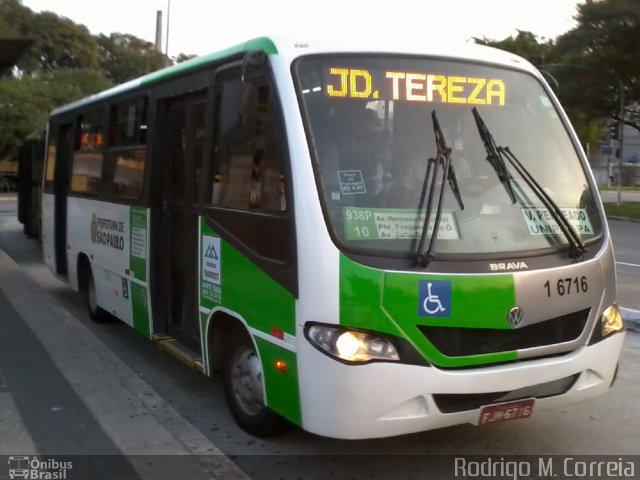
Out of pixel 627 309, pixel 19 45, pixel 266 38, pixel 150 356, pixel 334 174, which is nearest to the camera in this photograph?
pixel 334 174

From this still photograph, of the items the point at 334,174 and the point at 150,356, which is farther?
the point at 150,356

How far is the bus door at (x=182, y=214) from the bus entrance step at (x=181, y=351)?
5 centimetres

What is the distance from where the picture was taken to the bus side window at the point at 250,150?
173 inches

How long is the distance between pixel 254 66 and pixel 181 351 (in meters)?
2.37

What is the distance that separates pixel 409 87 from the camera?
4445mm

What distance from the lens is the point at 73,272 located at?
9.10 metres

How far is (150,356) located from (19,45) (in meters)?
6.62

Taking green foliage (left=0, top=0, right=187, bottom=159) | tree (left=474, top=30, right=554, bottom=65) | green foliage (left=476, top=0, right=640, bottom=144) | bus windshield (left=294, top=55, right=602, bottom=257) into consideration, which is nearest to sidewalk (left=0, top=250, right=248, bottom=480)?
bus windshield (left=294, top=55, right=602, bottom=257)

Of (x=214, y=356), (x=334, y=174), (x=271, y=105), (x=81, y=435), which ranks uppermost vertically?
(x=271, y=105)

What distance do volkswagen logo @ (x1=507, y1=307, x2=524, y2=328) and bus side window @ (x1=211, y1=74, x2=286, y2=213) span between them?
1396mm

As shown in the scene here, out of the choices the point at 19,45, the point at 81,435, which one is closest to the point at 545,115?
the point at 81,435

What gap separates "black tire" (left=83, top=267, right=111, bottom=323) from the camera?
8367 mm

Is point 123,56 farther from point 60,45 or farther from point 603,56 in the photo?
point 603,56

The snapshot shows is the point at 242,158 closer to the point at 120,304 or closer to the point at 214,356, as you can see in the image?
the point at 214,356
